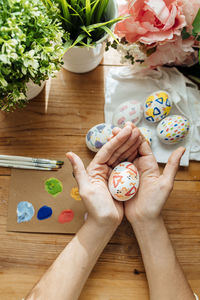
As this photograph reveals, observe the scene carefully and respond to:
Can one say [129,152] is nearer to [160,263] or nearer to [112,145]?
[112,145]

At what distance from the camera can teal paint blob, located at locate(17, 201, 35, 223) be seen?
85 cm

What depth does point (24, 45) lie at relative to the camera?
57 centimetres

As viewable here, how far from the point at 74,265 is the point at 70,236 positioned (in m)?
0.10

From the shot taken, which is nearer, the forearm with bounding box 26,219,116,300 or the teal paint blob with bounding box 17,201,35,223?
the forearm with bounding box 26,219,116,300

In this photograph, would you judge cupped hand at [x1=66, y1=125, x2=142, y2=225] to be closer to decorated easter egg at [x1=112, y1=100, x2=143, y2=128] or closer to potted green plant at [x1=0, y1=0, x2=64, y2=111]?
decorated easter egg at [x1=112, y1=100, x2=143, y2=128]

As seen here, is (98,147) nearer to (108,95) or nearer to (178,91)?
(108,95)

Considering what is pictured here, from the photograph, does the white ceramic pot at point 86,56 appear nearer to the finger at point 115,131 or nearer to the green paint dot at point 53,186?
the finger at point 115,131

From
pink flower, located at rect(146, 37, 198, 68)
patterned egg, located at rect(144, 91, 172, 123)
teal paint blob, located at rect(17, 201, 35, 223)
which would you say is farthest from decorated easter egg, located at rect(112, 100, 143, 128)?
teal paint blob, located at rect(17, 201, 35, 223)

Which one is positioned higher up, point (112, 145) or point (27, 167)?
point (112, 145)

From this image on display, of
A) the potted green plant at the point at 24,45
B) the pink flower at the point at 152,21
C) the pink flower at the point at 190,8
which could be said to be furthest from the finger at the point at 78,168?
the pink flower at the point at 190,8

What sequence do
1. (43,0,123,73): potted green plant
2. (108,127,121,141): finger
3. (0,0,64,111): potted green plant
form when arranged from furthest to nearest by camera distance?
(108,127,121,141): finger, (43,0,123,73): potted green plant, (0,0,64,111): potted green plant

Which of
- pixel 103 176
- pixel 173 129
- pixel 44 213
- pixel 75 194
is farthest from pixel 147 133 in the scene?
pixel 44 213

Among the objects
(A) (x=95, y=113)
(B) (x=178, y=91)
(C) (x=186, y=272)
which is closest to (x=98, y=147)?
(A) (x=95, y=113)

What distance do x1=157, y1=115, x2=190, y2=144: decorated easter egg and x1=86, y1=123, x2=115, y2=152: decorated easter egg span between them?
5.8 inches
